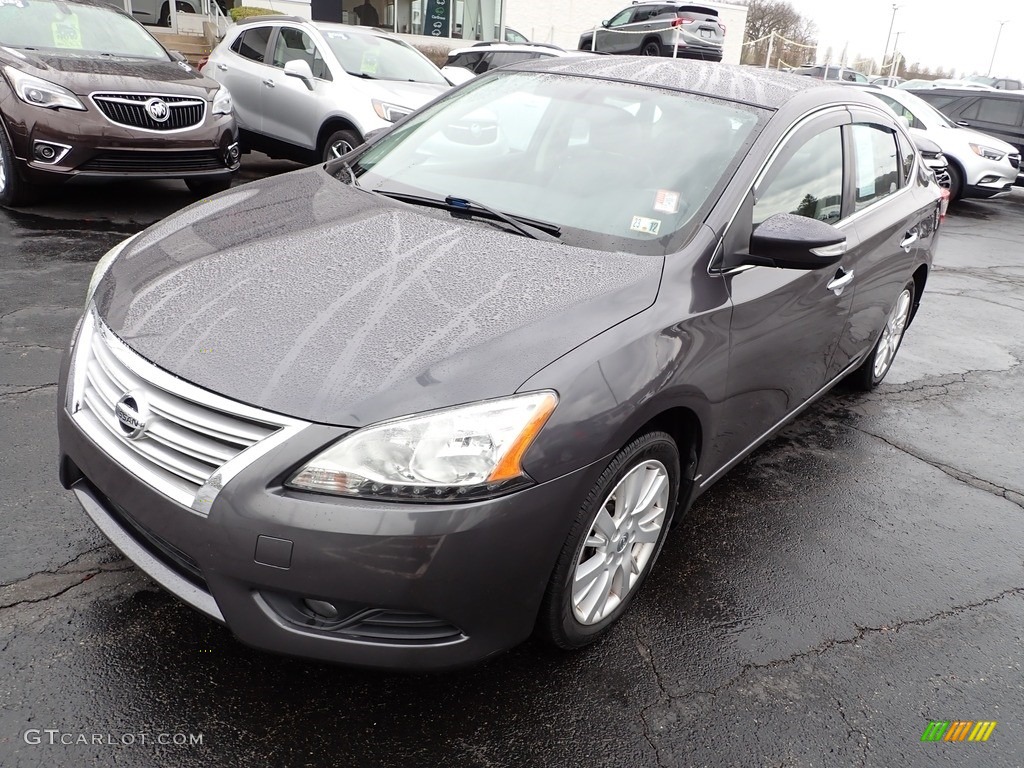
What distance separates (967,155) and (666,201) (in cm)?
1188

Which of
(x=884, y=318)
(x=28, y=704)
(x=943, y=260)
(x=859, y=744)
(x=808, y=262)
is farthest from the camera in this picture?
(x=943, y=260)

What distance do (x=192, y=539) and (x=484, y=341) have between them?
2.75 feet

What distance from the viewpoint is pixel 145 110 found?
20.7 feet

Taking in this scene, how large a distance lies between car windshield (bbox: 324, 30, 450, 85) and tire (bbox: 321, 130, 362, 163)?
0.67m

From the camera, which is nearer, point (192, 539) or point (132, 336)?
point (192, 539)

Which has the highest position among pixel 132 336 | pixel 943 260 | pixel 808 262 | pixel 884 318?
pixel 808 262

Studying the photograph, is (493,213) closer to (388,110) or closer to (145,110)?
(145,110)

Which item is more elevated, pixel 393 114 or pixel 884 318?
pixel 393 114

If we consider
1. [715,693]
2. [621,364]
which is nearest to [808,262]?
[621,364]

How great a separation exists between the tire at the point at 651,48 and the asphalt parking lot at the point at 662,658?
57.9ft

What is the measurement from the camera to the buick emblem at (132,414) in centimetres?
199

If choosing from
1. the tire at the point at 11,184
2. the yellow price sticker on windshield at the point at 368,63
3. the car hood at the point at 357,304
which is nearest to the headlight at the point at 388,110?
the yellow price sticker on windshield at the point at 368,63

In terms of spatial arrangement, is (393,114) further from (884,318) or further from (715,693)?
(715,693)

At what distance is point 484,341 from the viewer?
2.04 m
